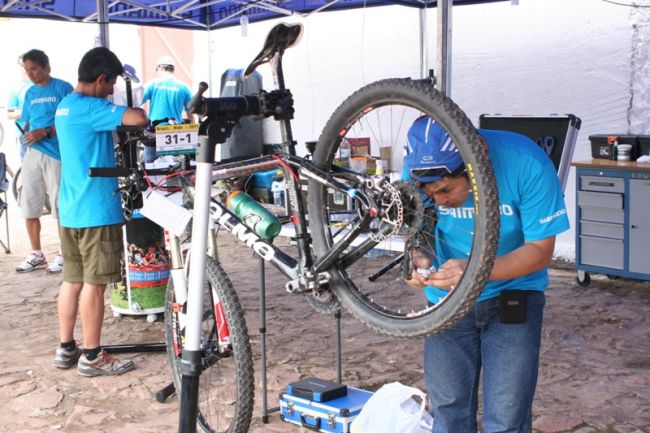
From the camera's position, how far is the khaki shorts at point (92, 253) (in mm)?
4332

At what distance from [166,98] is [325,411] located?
21.2 feet

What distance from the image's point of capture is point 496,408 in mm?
2352

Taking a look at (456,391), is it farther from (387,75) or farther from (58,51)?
(58,51)

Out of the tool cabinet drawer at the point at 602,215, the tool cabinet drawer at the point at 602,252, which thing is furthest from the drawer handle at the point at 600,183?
the tool cabinet drawer at the point at 602,252

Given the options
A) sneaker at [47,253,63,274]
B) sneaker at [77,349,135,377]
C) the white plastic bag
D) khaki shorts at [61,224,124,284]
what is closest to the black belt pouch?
the white plastic bag

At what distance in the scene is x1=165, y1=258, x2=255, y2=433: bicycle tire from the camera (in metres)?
2.77

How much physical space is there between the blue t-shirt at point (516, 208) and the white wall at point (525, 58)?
16.3 ft

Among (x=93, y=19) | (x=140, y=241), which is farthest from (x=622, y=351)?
(x=93, y=19)

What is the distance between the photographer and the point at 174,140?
359 cm

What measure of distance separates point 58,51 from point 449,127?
46.3 ft

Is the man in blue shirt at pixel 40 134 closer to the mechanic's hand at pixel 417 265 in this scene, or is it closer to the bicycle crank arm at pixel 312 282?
the bicycle crank arm at pixel 312 282

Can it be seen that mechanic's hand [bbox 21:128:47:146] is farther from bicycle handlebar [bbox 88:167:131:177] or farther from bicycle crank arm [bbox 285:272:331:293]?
bicycle crank arm [bbox 285:272:331:293]

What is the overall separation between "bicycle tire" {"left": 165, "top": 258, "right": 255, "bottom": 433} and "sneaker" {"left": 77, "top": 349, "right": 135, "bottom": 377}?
112 centimetres

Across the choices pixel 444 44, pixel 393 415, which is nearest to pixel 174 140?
pixel 393 415
